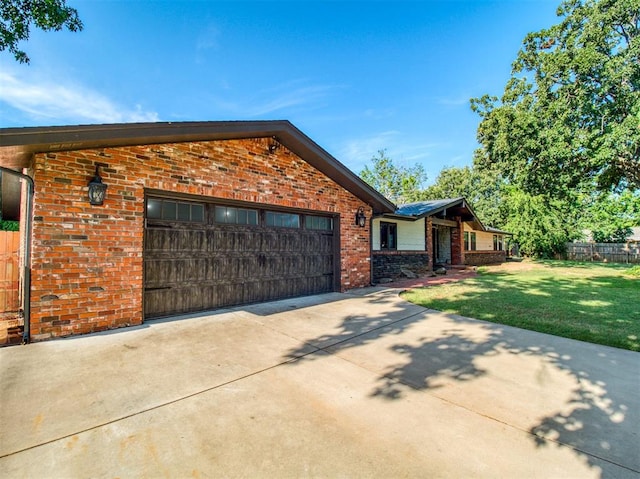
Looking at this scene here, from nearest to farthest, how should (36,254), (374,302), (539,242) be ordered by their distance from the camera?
(36,254), (374,302), (539,242)

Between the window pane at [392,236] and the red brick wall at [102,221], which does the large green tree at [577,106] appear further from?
the red brick wall at [102,221]

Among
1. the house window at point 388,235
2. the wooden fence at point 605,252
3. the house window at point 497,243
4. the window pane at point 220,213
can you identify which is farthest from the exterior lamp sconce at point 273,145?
the wooden fence at point 605,252

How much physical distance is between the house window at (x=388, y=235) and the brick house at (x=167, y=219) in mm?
4072

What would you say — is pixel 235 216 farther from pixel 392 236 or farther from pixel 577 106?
pixel 577 106

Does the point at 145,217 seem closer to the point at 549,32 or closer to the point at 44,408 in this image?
the point at 44,408

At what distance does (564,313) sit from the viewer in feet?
19.7

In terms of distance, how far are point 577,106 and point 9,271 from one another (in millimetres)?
22064

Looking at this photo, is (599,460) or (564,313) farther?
(564,313)

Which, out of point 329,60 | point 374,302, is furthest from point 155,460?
point 329,60

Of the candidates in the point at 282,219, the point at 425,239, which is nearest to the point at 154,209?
the point at 282,219

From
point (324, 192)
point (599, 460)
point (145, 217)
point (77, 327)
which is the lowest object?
point (599, 460)

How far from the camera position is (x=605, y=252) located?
23.0m

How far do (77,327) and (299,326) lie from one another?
3.35 meters

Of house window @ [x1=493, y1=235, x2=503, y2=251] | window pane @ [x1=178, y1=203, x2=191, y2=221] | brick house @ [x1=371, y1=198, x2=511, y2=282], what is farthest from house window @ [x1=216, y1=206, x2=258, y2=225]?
house window @ [x1=493, y1=235, x2=503, y2=251]
